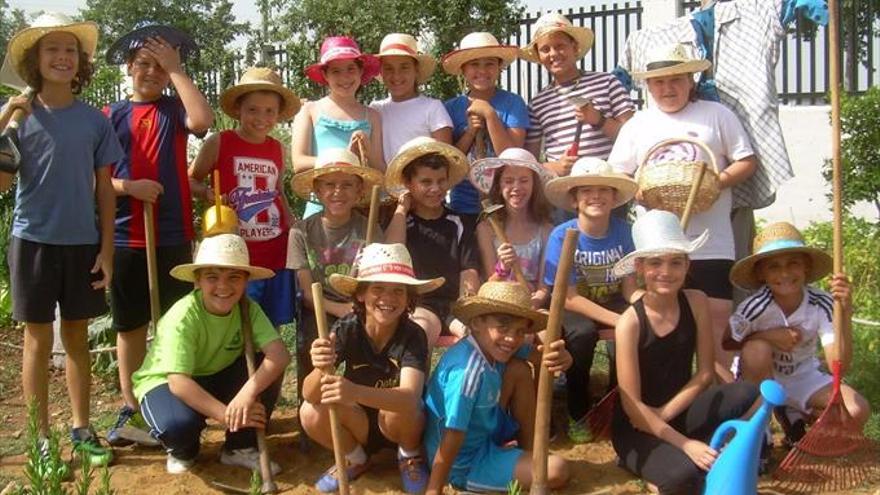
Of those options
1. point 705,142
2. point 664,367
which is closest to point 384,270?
point 664,367

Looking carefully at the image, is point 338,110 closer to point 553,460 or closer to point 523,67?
point 553,460

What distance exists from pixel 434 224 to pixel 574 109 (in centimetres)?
103

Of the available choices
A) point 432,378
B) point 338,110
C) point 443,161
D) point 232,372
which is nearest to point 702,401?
point 432,378

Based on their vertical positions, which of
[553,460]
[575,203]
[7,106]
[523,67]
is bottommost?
[553,460]

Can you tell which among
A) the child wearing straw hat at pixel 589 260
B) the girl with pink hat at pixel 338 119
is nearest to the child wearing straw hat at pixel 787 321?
the child wearing straw hat at pixel 589 260

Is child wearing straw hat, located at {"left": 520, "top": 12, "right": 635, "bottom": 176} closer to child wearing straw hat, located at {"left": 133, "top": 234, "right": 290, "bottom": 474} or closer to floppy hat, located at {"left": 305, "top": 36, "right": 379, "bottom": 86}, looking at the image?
floppy hat, located at {"left": 305, "top": 36, "right": 379, "bottom": 86}

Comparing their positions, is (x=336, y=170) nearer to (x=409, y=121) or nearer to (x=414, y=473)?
(x=409, y=121)

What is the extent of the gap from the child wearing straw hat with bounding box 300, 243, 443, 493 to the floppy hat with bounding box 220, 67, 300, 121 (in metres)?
1.21

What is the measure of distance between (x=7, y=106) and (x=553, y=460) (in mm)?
2801

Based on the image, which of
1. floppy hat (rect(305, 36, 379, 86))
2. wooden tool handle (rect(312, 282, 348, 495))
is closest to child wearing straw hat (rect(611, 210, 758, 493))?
wooden tool handle (rect(312, 282, 348, 495))

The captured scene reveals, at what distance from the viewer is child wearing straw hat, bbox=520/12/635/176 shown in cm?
530

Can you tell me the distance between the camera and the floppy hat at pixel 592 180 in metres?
4.66

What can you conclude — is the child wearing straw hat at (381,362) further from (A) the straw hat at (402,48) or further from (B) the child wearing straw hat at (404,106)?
(A) the straw hat at (402,48)

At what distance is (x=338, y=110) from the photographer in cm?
532
